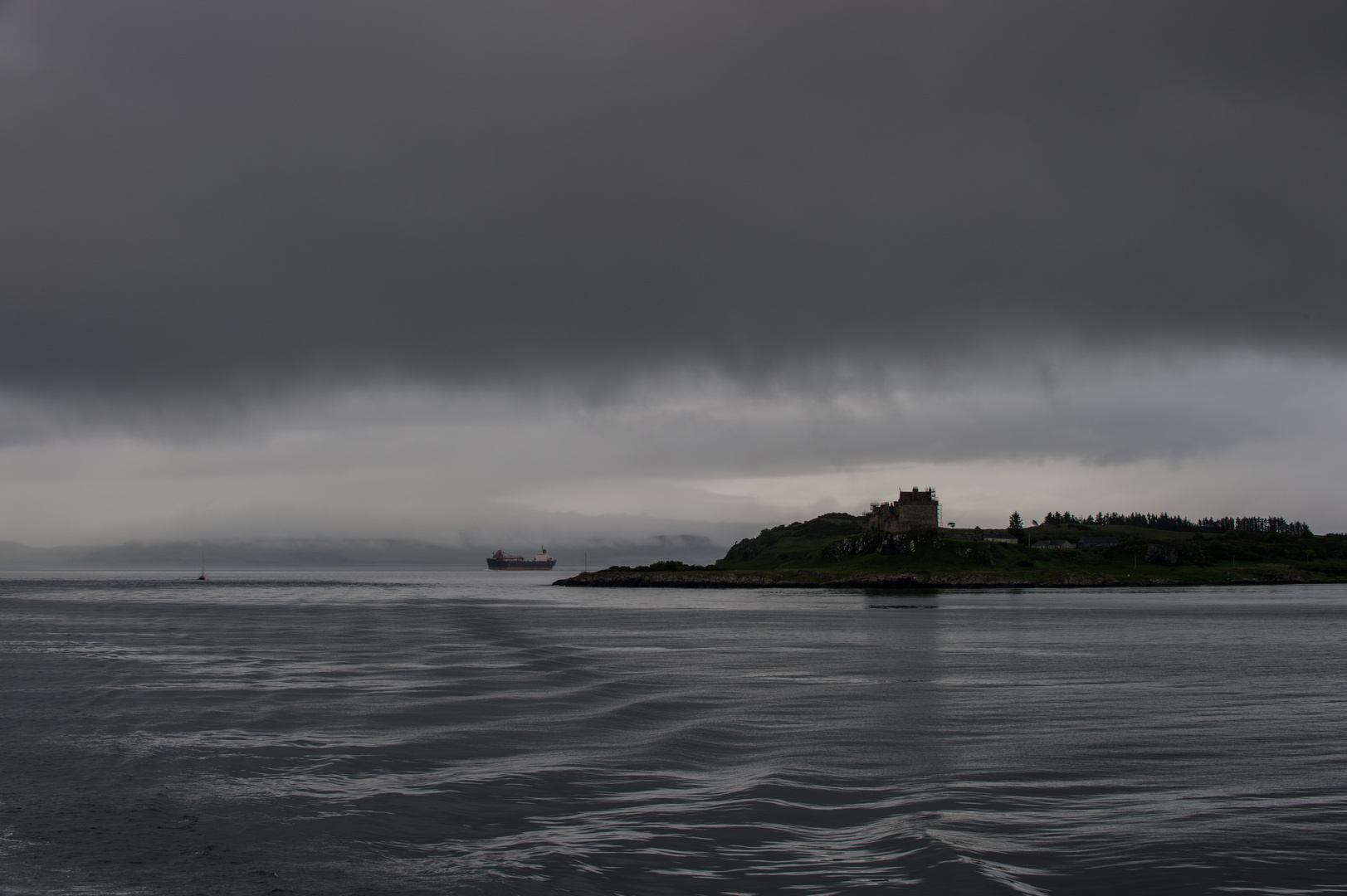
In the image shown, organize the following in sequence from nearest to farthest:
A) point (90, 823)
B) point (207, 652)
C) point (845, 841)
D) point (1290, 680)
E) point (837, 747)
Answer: point (845, 841) < point (90, 823) < point (837, 747) < point (1290, 680) < point (207, 652)

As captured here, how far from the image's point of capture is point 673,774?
2069 centimetres

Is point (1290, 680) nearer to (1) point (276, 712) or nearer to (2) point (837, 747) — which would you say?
(2) point (837, 747)

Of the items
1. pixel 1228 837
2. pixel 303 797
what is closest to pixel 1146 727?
pixel 1228 837

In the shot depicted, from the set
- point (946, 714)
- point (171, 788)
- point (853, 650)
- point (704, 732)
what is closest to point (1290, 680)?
point (946, 714)

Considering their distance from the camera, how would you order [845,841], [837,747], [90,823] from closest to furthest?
[845,841] → [90,823] → [837,747]

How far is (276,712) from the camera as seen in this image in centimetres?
2928

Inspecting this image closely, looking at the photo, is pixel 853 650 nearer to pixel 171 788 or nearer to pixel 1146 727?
pixel 1146 727

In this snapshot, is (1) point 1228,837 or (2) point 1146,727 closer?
(1) point 1228,837

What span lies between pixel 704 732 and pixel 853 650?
30.6m

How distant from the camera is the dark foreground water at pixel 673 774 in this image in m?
13.6

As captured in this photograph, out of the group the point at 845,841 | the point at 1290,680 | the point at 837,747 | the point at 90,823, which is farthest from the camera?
the point at 1290,680

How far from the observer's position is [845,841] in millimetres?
15055

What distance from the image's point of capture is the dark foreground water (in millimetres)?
13641

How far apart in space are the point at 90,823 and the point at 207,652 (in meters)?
38.4
